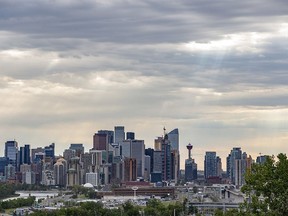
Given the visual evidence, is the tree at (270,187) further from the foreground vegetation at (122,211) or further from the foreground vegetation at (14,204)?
the foreground vegetation at (14,204)

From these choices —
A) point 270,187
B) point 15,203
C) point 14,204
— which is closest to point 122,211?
point 14,204

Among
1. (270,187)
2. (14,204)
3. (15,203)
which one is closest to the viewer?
→ (270,187)

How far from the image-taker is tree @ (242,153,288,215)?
32062 mm

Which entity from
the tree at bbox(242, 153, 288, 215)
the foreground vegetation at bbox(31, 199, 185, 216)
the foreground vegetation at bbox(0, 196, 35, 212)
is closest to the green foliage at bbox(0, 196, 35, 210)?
the foreground vegetation at bbox(0, 196, 35, 212)

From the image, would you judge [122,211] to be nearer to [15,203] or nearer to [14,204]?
[14,204]

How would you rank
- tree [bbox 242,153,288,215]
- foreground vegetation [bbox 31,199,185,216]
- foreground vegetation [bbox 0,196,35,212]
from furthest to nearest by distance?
foreground vegetation [bbox 0,196,35,212], foreground vegetation [bbox 31,199,185,216], tree [bbox 242,153,288,215]

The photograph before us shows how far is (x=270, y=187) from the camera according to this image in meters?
32.3

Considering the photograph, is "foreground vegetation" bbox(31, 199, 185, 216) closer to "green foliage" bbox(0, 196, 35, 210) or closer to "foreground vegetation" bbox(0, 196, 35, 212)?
"foreground vegetation" bbox(0, 196, 35, 212)

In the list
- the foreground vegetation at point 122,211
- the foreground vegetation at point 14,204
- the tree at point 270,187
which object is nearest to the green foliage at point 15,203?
the foreground vegetation at point 14,204

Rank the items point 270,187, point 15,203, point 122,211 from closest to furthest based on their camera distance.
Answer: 1. point 270,187
2. point 122,211
3. point 15,203

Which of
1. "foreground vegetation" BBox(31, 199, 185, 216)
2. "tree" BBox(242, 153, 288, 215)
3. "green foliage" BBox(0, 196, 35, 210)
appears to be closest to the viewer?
"tree" BBox(242, 153, 288, 215)

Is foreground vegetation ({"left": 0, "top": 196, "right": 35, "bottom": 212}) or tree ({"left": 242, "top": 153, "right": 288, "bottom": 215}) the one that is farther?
foreground vegetation ({"left": 0, "top": 196, "right": 35, "bottom": 212})

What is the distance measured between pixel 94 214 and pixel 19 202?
147 ft

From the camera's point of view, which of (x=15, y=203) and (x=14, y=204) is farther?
(x=15, y=203)
